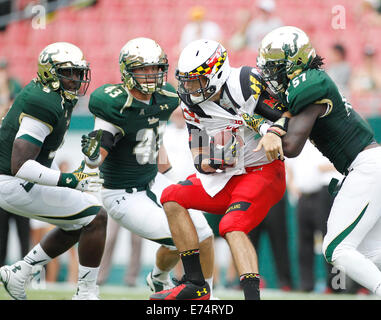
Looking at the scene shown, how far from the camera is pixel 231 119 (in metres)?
4.51

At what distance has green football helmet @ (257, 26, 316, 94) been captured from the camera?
421cm

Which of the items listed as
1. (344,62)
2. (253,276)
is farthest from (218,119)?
(344,62)

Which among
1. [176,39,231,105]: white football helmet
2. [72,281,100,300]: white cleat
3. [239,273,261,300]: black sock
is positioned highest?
[176,39,231,105]: white football helmet

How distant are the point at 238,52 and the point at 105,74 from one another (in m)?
2.12

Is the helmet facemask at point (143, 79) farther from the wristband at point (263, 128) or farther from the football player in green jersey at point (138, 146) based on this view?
the wristband at point (263, 128)

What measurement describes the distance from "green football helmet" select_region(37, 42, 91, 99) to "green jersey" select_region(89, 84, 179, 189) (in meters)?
0.18

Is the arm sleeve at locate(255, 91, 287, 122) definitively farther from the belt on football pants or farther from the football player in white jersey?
the belt on football pants

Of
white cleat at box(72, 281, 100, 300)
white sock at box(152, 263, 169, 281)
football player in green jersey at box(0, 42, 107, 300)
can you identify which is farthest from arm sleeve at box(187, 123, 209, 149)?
white cleat at box(72, 281, 100, 300)

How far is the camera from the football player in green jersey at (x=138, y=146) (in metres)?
4.89

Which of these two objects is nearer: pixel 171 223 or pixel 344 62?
pixel 171 223

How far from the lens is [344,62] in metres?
8.96

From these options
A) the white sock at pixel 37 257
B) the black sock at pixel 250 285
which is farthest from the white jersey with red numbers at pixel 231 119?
the white sock at pixel 37 257

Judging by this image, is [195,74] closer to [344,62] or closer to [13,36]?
[344,62]

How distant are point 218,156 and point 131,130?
2.90 ft
